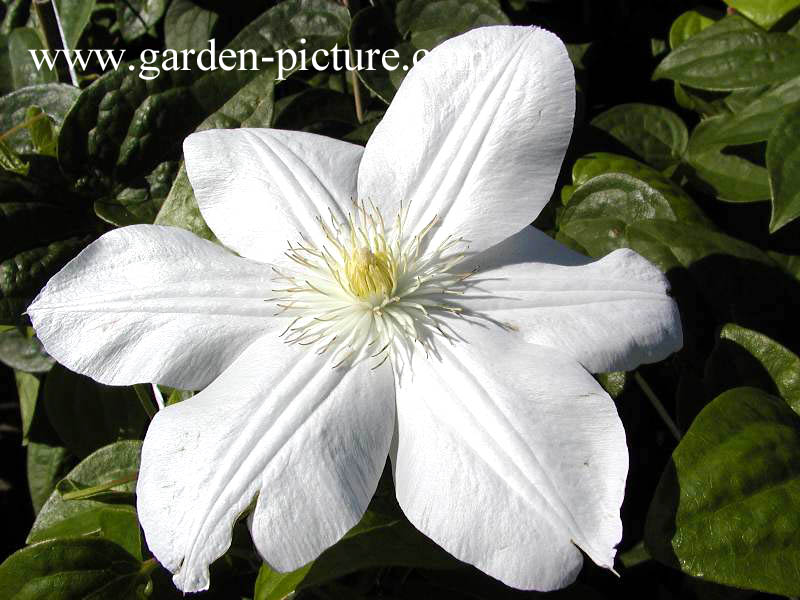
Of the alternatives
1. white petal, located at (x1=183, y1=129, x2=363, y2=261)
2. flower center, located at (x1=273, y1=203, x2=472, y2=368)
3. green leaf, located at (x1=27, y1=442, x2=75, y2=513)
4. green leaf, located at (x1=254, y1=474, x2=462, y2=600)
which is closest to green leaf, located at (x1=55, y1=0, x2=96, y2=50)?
white petal, located at (x1=183, y1=129, x2=363, y2=261)

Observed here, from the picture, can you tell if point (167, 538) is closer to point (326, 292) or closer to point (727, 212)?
point (326, 292)

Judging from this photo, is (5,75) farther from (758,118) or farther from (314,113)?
→ (758,118)

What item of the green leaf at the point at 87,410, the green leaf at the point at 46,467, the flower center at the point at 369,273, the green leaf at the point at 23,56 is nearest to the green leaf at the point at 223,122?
the flower center at the point at 369,273

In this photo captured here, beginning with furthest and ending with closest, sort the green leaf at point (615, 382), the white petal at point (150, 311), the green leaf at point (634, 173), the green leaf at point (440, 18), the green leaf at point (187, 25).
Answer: the green leaf at point (187, 25), the green leaf at point (440, 18), the green leaf at point (634, 173), the green leaf at point (615, 382), the white petal at point (150, 311)

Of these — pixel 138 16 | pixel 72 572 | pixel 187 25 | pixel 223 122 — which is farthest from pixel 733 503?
pixel 138 16

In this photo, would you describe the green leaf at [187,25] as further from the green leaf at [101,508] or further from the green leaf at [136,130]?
the green leaf at [101,508]

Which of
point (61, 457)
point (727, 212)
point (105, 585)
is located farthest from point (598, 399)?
point (61, 457)
